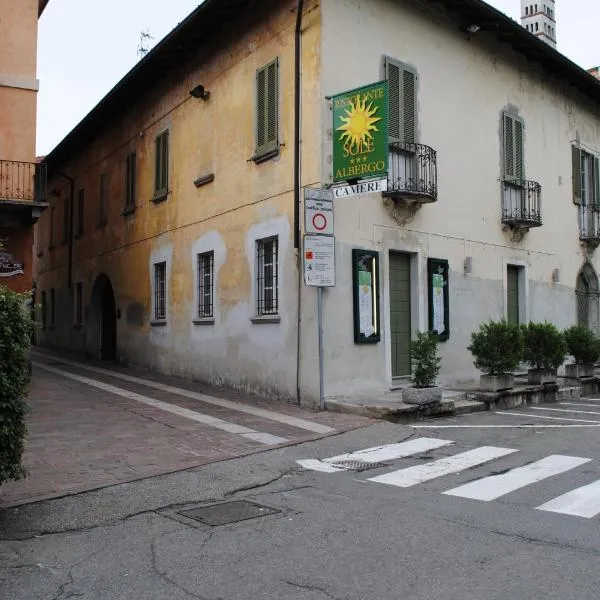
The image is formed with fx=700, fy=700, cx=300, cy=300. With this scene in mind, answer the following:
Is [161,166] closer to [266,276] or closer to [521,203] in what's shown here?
[266,276]

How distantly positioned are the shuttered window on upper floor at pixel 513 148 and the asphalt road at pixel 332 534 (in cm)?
929

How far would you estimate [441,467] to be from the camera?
7289 millimetres

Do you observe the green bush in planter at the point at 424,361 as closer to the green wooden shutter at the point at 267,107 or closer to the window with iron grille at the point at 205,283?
Result: the green wooden shutter at the point at 267,107

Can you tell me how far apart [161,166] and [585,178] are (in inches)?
452

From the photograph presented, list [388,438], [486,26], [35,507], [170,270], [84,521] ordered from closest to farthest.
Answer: [84,521], [35,507], [388,438], [486,26], [170,270]

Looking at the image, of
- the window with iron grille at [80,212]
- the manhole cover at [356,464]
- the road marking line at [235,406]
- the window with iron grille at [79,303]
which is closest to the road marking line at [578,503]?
the manhole cover at [356,464]

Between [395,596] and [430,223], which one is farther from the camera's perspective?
[430,223]

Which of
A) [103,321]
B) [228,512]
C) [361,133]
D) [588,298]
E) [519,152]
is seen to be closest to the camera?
[228,512]

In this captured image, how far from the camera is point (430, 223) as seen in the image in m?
13.6

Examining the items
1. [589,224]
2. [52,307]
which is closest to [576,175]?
[589,224]

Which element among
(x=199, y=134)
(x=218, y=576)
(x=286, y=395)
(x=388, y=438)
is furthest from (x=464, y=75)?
(x=218, y=576)

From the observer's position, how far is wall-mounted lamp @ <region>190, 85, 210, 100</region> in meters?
15.0

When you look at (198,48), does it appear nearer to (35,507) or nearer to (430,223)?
(430,223)

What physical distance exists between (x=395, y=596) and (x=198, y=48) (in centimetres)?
1398
